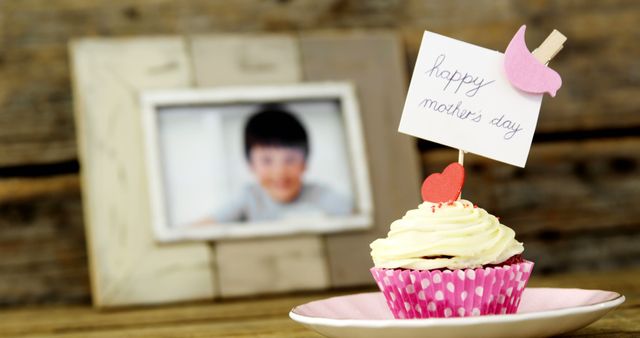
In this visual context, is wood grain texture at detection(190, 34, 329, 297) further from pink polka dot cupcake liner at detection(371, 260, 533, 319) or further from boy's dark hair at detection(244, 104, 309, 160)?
pink polka dot cupcake liner at detection(371, 260, 533, 319)

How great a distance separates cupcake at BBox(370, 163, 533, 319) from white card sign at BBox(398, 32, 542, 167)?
0.04 metres

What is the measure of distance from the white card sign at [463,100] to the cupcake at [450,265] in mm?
39

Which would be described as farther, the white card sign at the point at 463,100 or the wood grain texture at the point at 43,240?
the wood grain texture at the point at 43,240

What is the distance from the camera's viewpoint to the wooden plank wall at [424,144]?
1519 millimetres

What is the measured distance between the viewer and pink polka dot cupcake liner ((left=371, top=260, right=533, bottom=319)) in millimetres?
801

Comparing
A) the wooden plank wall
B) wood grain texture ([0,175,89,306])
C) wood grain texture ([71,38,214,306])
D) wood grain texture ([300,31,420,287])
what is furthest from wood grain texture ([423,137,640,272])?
wood grain texture ([0,175,89,306])

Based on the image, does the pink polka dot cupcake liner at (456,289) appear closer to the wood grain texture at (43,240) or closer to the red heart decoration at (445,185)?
the red heart decoration at (445,185)

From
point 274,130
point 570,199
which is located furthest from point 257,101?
point 570,199

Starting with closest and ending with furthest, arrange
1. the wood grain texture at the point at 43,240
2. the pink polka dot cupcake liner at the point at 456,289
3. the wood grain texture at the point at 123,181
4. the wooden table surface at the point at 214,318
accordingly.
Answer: the pink polka dot cupcake liner at the point at 456,289 → the wooden table surface at the point at 214,318 → the wood grain texture at the point at 123,181 → the wood grain texture at the point at 43,240

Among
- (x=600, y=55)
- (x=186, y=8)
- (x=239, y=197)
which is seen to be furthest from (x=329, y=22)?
(x=600, y=55)

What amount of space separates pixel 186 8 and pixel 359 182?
43cm

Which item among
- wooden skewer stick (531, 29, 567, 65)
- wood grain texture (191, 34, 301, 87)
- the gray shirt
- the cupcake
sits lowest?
the cupcake

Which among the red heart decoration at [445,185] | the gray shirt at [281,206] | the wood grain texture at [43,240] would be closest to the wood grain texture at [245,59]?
the gray shirt at [281,206]

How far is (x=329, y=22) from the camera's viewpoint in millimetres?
1598
